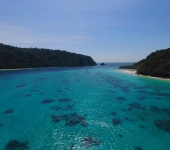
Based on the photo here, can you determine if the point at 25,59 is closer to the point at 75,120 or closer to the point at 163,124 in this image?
the point at 75,120

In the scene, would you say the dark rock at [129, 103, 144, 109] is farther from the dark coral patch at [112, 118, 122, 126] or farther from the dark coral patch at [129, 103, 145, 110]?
the dark coral patch at [112, 118, 122, 126]

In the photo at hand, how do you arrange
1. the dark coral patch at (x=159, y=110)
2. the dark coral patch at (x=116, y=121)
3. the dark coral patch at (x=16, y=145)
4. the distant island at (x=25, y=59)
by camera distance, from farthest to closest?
the distant island at (x=25, y=59), the dark coral patch at (x=159, y=110), the dark coral patch at (x=116, y=121), the dark coral patch at (x=16, y=145)

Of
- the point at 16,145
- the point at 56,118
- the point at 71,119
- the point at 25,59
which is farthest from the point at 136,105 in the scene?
the point at 25,59

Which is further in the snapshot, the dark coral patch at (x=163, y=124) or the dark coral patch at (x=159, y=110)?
the dark coral patch at (x=159, y=110)

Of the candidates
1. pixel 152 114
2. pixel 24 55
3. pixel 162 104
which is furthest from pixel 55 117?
pixel 24 55

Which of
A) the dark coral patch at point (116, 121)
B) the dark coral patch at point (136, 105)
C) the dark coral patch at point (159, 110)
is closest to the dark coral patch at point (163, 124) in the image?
the dark coral patch at point (159, 110)

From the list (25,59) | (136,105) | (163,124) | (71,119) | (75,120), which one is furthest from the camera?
(25,59)

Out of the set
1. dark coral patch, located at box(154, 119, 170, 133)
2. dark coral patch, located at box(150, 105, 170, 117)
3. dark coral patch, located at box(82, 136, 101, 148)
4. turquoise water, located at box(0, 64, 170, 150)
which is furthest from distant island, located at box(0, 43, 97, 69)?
dark coral patch, located at box(154, 119, 170, 133)

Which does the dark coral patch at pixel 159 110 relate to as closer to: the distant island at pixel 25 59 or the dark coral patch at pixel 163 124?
the dark coral patch at pixel 163 124
